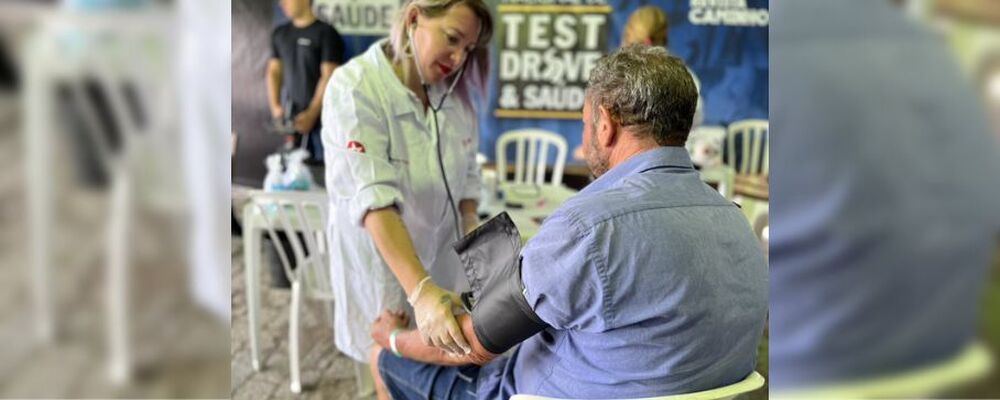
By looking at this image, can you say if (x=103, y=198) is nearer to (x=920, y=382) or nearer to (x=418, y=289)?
(x=418, y=289)

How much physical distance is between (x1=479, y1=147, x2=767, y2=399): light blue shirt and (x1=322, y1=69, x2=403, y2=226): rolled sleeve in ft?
1.02

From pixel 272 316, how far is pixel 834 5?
96 centimetres

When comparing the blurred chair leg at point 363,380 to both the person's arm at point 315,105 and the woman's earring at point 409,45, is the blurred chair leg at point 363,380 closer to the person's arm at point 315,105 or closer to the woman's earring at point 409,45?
the person's arm at point 315,105

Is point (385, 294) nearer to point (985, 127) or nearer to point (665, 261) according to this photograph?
point (665, 261)

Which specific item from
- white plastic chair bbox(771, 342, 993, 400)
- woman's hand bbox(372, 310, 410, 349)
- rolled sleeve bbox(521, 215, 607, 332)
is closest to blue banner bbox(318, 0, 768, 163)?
woman's hand bbox(372, 310, 410, 349)

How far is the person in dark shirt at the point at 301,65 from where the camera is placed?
1.12 meters

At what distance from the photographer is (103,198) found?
0.58m

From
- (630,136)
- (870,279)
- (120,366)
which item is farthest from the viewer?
(630,136)

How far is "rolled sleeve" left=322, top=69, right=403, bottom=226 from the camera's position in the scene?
3.45 feet

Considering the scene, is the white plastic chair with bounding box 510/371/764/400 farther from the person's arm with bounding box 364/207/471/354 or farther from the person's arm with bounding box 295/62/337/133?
the person's arm with bounding box 295/62/337/133

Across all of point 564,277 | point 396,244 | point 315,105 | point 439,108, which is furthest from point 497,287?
point 315,105

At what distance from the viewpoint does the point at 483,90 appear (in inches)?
46.6

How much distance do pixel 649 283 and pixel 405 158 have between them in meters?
0.45

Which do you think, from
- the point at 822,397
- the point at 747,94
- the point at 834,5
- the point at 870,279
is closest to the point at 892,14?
the point at 834,5
